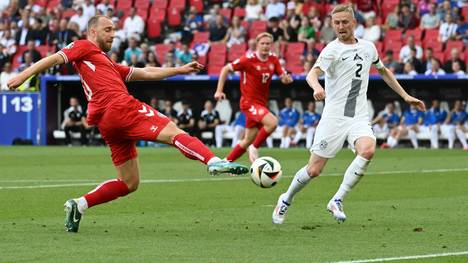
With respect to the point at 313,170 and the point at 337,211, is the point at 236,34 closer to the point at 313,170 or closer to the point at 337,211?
the point at 313,170

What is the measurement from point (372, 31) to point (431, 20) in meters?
1.74

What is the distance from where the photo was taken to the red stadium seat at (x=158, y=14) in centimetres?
3621

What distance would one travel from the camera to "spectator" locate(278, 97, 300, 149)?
3259 centimetres

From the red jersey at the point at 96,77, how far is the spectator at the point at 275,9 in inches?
931

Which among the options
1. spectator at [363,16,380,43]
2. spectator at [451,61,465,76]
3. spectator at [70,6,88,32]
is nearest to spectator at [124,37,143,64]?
spectator at [70,6,88,32]

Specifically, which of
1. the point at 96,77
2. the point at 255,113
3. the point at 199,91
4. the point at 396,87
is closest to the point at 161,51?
the point at 199,91

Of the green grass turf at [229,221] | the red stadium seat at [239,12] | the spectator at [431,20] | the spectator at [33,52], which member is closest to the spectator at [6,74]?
the spectator at [33,52]

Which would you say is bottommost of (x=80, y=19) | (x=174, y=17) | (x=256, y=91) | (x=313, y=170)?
(x=80, y=19)

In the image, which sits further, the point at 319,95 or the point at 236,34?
the point at 236,34

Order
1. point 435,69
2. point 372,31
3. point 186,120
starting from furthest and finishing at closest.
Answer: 1. point 186,120
2. point 372,31
3. point 435,69

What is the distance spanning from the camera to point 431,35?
31.8 meters

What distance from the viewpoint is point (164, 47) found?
3438 cm

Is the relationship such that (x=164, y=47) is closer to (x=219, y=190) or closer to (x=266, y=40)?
(x=266, y=40)

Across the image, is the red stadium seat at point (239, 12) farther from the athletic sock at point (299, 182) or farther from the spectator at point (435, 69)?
the athletic sock at point (299, 182)
